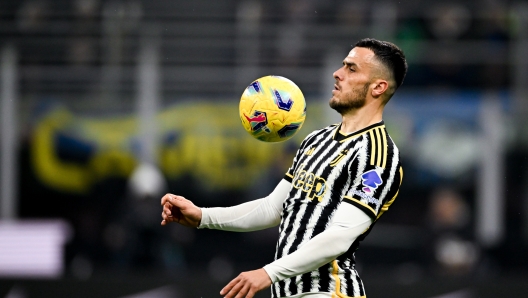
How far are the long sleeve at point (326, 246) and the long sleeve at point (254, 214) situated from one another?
23.1 inches

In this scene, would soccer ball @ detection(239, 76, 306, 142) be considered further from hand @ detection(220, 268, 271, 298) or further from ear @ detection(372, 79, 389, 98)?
hand @ detection(220, 268, 271, 298)

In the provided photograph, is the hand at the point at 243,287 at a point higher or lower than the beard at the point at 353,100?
lower

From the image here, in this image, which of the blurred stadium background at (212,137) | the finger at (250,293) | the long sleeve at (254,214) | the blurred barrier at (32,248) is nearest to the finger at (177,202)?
the long sleeve at (254,214)

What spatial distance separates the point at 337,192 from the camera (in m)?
4.51

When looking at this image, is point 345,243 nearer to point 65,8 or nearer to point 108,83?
point 108,83

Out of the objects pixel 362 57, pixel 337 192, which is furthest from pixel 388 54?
pixel 337 192

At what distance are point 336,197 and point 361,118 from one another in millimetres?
462

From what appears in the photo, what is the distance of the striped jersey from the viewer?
4.39m

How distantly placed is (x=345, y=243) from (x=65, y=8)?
832 centimetres

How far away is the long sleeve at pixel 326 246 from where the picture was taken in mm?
4229

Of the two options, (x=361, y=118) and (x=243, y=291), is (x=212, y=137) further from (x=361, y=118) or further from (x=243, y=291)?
(x=243, y=291)

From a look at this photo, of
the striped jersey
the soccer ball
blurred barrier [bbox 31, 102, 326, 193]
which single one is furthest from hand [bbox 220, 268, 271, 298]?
blurred barrier [bbox 31, 102, 326, 193]

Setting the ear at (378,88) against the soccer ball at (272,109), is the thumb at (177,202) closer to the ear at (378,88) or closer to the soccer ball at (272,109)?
the soccer ball at (272,109)

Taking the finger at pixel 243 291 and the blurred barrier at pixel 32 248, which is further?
the blurred barrier at pixel 32 248
